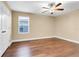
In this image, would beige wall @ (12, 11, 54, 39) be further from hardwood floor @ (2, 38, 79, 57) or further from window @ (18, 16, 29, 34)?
hardwood floor @ (2, 38, 79, 57)

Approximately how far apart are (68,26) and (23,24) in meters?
2.59

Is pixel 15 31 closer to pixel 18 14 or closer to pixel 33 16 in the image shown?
pixel 18 14

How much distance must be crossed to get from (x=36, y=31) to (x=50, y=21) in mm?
1432

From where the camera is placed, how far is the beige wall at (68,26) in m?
4.50

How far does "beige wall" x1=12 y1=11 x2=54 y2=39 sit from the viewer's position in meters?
4.90

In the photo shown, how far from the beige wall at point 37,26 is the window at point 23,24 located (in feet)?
0.59

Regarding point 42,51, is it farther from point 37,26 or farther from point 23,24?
point 37,26

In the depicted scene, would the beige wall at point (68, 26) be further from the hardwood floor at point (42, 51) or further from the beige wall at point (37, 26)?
the hardwood floor at point (42, 51)

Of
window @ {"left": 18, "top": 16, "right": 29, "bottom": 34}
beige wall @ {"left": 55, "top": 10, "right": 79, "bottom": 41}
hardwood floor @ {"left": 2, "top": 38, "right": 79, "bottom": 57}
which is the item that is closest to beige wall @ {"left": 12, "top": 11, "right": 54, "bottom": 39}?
window @ {"left": 18, "top": 16, "right": 29, "bottom": 34}

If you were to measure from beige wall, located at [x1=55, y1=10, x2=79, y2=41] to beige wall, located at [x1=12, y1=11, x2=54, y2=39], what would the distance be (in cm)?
57

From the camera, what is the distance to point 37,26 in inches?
229

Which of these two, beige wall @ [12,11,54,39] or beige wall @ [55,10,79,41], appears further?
beige wall @ [12,11,54,39]

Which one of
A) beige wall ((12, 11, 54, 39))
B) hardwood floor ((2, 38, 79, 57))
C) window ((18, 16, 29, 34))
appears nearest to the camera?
hardwood floor ((2, 38, 79, 57))

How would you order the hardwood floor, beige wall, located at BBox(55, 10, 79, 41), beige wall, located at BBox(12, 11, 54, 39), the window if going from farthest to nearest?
the window → beige wall, located at BBox(12, 11, 54, 39) → beige wall, located at BBox(55, 10, 79, 41) → the hardwood floor
